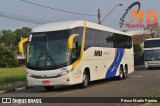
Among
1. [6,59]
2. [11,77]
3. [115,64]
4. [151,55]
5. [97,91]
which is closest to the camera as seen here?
[97,91]

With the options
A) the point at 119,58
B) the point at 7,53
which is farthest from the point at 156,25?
the point at 119,58

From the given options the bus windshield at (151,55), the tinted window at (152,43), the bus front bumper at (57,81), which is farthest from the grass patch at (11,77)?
the tinted window at (152,43)

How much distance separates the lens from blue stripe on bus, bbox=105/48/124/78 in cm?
2530

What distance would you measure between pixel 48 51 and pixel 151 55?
2961 cm

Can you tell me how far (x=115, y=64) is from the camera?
87.6 feet

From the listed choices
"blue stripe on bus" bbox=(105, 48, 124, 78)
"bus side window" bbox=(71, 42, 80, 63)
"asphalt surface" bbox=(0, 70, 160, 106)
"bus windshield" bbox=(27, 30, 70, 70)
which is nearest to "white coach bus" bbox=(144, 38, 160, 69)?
"blue stripe on bus" bbox=(105, 48, 124, 78)

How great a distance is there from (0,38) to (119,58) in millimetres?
127498

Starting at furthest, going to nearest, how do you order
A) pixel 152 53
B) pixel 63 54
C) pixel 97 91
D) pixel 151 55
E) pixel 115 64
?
pixel 151 55 → pixel 152 53 → pixel 115 64 → pixel 63 54 → pixel 97 91

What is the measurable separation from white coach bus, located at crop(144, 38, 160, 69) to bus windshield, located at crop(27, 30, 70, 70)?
94.3 ft

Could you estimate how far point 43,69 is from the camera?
755 inches

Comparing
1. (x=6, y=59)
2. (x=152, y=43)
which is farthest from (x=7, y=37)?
(x=152, y=43)

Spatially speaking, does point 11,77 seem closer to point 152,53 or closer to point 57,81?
point 57,81

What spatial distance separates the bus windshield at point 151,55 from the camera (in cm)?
4684

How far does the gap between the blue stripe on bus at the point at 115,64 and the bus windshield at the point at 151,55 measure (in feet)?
62.1
